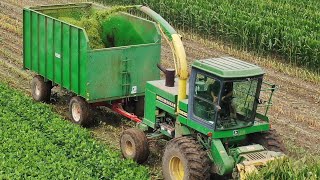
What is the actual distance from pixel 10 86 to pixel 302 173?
9345mm

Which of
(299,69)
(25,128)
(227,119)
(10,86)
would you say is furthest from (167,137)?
(299,69)

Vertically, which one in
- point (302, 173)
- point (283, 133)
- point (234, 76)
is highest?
point (234, 76)

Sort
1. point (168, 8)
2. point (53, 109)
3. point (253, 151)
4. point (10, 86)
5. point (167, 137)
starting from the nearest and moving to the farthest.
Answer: point (253, 151)
point (167, 137)
point (53, 109)
point (10, 86)
point (168, 8)

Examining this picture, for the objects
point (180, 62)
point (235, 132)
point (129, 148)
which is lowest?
point (129, 148)

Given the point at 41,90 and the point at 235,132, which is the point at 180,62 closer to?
the point at 235,132

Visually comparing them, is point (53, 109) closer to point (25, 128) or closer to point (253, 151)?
point (25, 128)

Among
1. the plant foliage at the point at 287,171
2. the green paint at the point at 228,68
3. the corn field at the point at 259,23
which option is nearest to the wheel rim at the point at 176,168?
the plant foliage at the point at 287,171

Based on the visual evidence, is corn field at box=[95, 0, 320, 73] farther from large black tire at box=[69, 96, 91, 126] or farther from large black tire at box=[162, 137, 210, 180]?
large black tire at box=[162, 137, 210, 180]

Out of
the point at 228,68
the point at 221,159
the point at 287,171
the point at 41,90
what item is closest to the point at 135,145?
the point at 221,159

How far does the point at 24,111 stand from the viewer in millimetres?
14336

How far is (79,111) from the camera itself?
1419 centimetres

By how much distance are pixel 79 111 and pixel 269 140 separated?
4815 millimetres

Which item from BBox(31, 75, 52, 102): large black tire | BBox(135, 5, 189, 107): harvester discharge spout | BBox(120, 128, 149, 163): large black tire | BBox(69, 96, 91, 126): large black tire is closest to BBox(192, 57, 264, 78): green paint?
BBox(135, 5, 189, 107): harvester discharge spout

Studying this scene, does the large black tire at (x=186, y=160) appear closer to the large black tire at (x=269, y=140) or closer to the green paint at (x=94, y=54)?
the large black tire at (x=269, y=140)
